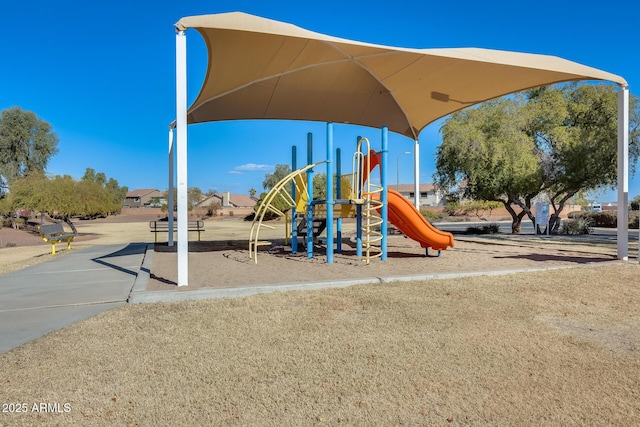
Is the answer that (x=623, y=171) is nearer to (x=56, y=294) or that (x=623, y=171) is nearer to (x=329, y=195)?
(x=329, y=195)

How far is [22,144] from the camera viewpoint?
47500mm

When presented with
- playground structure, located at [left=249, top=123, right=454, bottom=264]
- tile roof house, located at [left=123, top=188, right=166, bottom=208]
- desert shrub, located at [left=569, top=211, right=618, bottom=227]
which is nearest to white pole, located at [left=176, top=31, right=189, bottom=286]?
playground structure, located at [left=249, top=123, right=454, bottom=264]

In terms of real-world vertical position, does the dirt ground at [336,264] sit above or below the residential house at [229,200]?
below

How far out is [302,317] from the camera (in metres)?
5.07

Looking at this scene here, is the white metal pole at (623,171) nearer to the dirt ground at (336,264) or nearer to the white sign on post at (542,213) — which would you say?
the dirt ground at (336,264)

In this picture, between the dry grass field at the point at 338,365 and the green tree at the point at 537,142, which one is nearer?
the dry grass field at the point at 338,365

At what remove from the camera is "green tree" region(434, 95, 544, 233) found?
65.5ft

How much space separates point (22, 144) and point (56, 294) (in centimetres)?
5136

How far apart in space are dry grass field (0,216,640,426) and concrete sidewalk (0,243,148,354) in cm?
42

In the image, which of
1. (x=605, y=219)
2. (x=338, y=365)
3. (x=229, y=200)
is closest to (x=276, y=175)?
(x=229, y=200)

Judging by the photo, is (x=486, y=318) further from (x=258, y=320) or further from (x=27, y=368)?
(x=27, y=368)

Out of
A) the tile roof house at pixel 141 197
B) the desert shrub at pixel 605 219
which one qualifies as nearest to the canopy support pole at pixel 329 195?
the desert shrub at pixel 605 219

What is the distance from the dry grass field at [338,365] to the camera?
2801 mm

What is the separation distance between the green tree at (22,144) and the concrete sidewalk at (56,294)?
1791 inches
